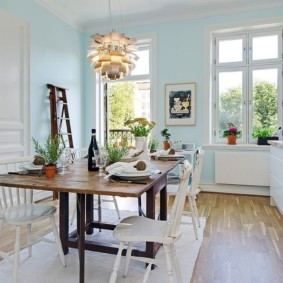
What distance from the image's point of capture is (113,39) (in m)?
2.53

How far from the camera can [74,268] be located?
206 cm

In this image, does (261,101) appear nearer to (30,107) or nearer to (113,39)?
(113,39)

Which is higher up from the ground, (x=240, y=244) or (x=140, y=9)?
(x=140, y=9)

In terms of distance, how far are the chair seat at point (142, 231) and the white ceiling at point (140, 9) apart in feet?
11.9

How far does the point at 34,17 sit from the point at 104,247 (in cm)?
352

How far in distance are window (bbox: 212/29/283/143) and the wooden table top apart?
322 centimetres

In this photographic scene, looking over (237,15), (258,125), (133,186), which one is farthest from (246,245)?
(237,15)

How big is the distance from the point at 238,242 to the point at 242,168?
1977 millimetres

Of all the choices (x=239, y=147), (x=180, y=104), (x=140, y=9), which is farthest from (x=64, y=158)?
(x=140, y=9)

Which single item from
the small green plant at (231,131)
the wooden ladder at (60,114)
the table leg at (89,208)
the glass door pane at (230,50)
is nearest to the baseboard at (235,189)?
the small green plant at (231,131)

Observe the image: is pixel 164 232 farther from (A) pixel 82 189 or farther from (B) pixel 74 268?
(B) pixel 74 268

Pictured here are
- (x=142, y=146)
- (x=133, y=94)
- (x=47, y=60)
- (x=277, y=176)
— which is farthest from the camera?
(x=133, y=94)

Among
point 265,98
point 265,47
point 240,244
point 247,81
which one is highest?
point 265,47

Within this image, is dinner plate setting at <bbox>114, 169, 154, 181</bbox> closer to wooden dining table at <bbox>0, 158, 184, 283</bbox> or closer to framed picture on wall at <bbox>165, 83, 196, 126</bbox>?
wooden dining table at <bbox>0, 158, 184, 283</bbox>
